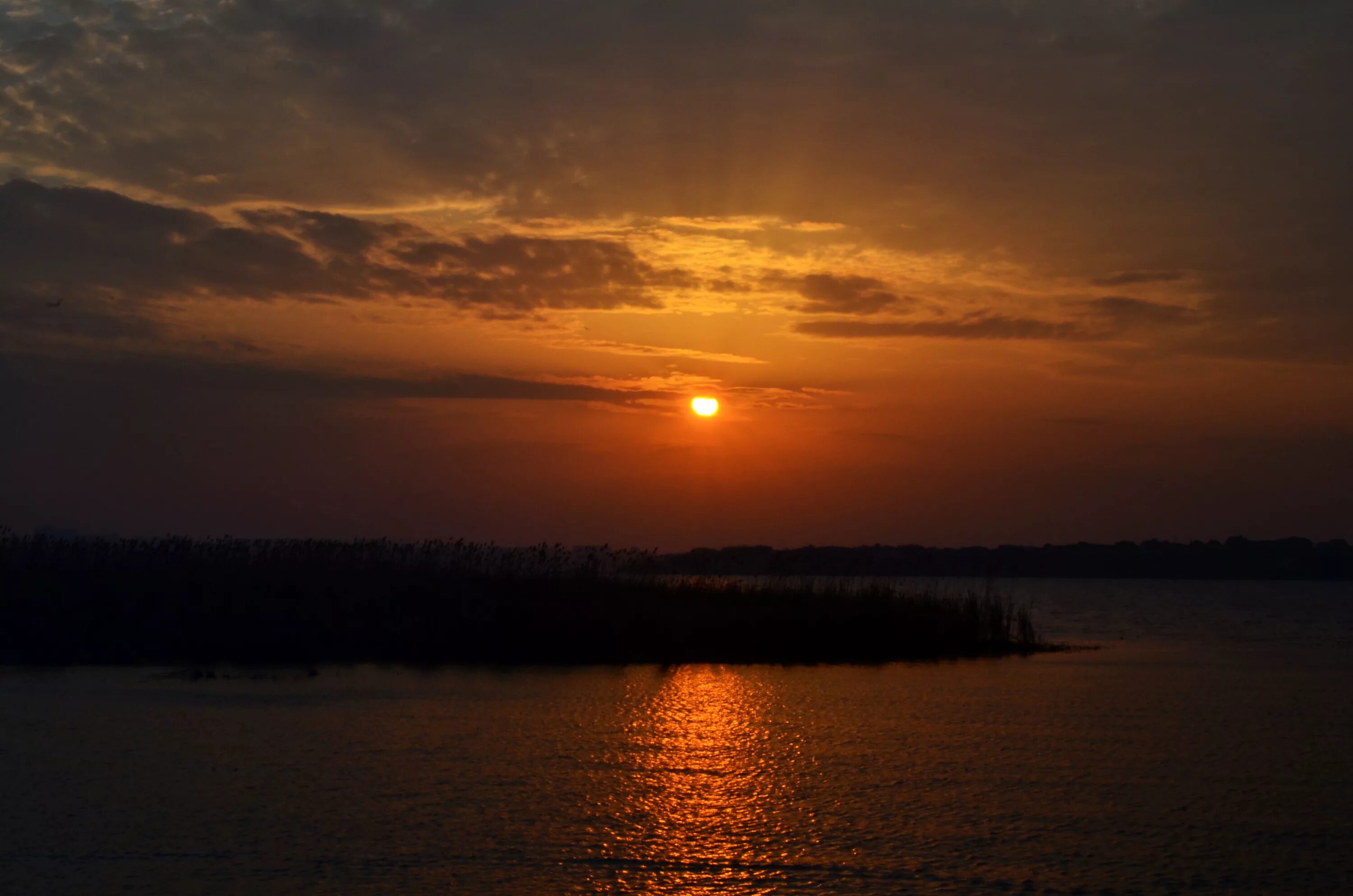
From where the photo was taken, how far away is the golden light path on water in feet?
27.1

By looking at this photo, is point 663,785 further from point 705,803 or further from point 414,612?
point 414,612

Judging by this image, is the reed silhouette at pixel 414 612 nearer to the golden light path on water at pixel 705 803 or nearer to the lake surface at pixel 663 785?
the lake surface at pixel 663 785

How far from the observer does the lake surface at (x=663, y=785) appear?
8.33 metres

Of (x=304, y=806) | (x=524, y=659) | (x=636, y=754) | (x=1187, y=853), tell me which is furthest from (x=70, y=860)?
(x=524, y=659)

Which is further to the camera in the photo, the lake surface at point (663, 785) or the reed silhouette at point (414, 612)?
the reed silhouette at point (414, 612)

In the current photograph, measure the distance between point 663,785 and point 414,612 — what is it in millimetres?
11530

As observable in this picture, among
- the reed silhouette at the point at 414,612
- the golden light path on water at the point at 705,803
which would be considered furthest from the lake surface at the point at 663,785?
the reed silhouette at the point at 414,612

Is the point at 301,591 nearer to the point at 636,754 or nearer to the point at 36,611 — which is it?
the point at 36,611

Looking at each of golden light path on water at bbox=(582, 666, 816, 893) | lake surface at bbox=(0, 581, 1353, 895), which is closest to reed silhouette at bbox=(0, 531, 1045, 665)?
lake surface at bbox=(0, 581, 1353, 895)

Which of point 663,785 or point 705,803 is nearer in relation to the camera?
point 705,803

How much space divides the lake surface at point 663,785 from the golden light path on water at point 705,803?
0.12ft

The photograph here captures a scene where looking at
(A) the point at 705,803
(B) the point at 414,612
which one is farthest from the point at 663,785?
(B) the point at 414,612

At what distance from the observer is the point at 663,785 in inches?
433

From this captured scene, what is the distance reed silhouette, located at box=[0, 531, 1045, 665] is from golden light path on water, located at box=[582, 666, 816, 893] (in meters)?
5.58
